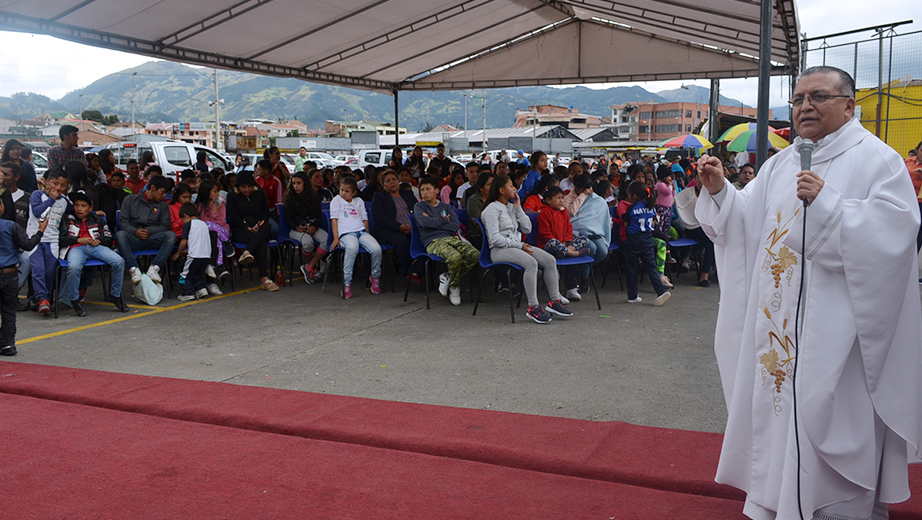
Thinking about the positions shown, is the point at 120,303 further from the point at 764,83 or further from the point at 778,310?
the point at 778,310

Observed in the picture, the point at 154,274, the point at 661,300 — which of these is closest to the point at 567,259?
the point at 661,300

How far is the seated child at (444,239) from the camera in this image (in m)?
7.19

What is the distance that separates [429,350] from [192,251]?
349 cm

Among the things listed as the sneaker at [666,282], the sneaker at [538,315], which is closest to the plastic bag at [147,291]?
the sneaker at [538,315]

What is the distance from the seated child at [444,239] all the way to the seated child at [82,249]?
3.10 m

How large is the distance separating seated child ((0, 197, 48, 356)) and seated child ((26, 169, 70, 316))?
1040 mm

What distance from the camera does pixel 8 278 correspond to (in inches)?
211

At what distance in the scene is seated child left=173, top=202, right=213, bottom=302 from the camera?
7.62m

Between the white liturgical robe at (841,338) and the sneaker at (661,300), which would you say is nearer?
the white liturgical robe at (841,338)

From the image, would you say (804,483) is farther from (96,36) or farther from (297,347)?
(96,36)

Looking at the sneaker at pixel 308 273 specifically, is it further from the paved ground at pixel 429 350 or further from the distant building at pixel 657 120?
the distant building at pixel 657 120

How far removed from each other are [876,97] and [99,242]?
12664 mm

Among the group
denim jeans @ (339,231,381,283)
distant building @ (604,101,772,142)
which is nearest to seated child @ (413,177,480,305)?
denim jeans @ (339,231,381,283)

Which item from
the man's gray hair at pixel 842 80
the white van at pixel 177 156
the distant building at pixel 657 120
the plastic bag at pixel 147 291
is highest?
the distant building at pixel 657 120
